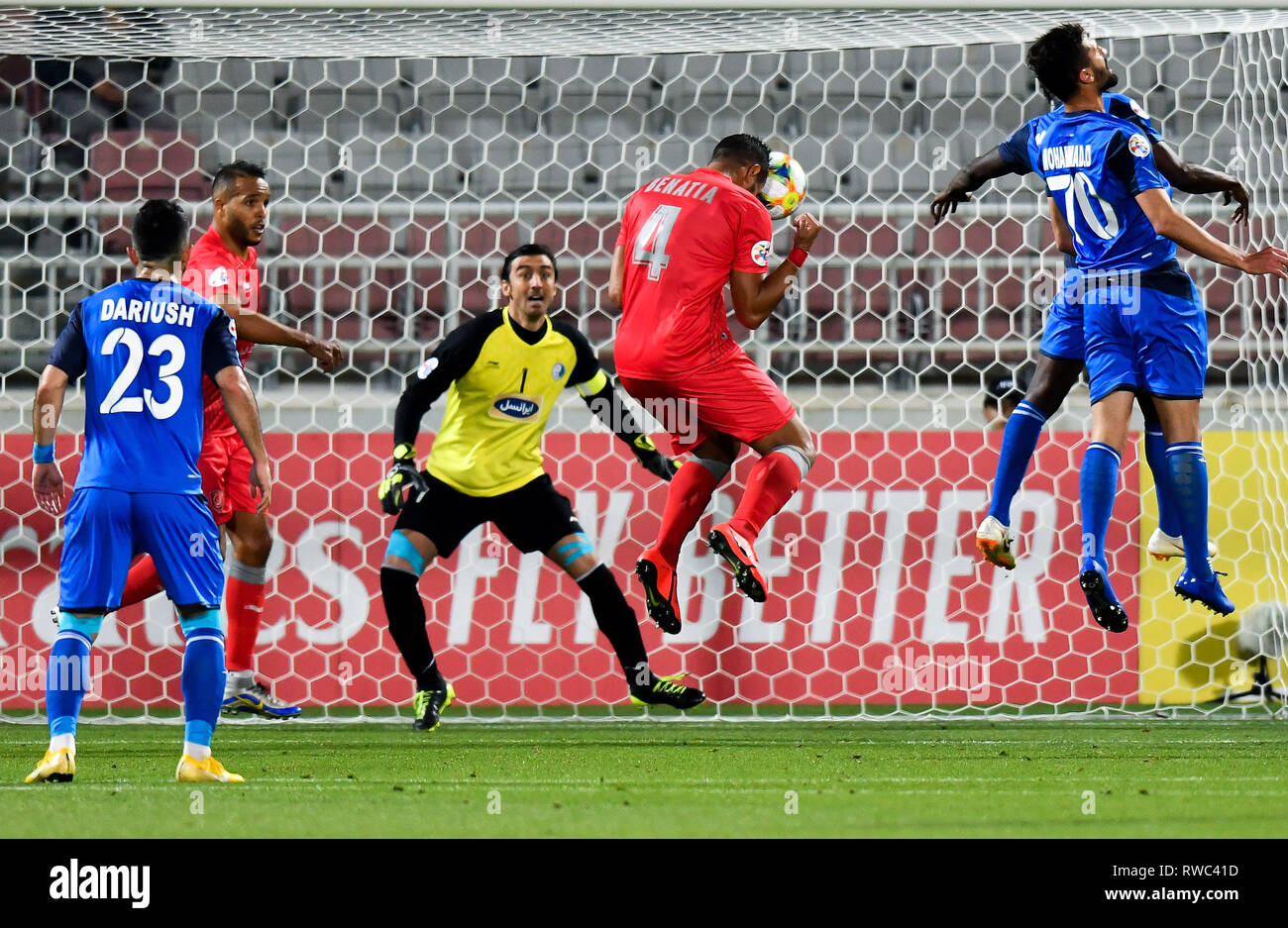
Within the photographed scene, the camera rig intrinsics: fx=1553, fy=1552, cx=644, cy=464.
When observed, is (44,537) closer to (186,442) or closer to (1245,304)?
(186,442)

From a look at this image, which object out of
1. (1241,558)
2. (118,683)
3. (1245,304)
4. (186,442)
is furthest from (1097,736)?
(118,683)

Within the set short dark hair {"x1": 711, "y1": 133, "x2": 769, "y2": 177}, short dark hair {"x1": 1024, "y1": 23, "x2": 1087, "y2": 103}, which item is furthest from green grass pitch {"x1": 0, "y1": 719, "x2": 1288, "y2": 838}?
short dark hair {"x1": 1024, "y1": 23, "x2": 1087, "y2": 103}

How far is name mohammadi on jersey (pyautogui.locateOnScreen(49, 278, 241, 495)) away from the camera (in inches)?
168

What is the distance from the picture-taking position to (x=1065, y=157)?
5.18 metres

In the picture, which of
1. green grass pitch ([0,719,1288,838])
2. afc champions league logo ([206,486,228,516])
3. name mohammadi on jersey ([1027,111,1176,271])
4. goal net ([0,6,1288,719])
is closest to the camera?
green grass pitch ([0,719,1288,838])

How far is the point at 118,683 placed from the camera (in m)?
7.04

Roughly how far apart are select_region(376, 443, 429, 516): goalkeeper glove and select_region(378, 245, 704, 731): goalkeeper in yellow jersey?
24 centimetres

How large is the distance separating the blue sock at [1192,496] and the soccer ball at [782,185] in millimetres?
1719

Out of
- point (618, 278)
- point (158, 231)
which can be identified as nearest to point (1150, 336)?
point (618, 278)

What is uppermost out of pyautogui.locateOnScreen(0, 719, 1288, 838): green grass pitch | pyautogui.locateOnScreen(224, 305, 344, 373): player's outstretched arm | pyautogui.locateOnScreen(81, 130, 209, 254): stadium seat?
pyautogui.locateOnScreen(81, 130, 209, 254): stadium seat

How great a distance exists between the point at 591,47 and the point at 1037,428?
108 inches

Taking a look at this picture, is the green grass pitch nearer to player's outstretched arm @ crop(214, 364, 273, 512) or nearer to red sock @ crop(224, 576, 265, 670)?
red sock @ crop(224, 576, 265, 670)

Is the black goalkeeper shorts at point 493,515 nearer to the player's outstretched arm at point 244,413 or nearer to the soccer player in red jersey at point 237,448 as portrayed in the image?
the soccer player in red jersey at point 237,448

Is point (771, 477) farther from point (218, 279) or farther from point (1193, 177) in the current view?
point (218, 279)
